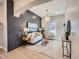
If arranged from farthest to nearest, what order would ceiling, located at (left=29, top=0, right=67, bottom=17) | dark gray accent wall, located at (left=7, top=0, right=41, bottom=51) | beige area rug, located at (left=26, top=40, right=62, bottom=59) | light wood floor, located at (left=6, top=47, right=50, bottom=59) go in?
ceiling, located at (left=29, top=0, right=67, bottom=17)
dark gray accent wall, located at (left=7, top=0, right=41, bottom=51)
beige area rug, located at (left=26, top=40, right=62, bottom=59)
light wood floor, located at (left=6, top=47, right=50, bottom=59)

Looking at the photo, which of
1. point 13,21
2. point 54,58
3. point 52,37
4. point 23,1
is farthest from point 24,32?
point 52,37

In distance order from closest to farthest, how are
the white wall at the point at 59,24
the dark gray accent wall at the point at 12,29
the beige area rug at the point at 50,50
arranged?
1. the beige area rug at the point at 50,50
2. the dark gray accent wall at the point at 12,29
3. the white wall at the point at 59,24

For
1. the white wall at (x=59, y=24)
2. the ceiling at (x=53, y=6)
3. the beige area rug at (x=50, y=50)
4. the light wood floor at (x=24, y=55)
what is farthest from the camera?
the white wall at (x=59, y=24)

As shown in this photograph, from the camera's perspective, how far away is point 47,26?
35.6ft

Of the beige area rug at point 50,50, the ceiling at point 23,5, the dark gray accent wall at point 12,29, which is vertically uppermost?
the ceiling at point 23,5

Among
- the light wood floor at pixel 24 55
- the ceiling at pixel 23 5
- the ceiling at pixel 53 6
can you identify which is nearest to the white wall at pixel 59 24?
the ceiling at pixel 53 6

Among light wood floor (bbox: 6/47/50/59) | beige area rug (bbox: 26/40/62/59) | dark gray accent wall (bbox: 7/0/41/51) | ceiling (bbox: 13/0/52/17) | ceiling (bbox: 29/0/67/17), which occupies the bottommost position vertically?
light wood floor (bbox: 6/47/50/59)

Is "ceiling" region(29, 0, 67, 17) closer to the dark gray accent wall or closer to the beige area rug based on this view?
the dark gray accent wall

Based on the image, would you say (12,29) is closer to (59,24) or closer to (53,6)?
(53,6)

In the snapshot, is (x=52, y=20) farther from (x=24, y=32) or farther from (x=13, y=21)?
(x=13, y=21)

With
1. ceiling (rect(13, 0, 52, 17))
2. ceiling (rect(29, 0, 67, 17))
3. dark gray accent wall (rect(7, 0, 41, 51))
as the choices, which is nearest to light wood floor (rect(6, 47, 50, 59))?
dark gray accent wall (rect(7, 0, 41, 51))

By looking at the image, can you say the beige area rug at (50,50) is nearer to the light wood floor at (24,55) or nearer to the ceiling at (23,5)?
the light wood floor at (24,55)

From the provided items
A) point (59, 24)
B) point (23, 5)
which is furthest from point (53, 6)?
point (59, 24)

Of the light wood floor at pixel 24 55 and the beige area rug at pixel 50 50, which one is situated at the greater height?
the beige area rug at pixel 50 50
